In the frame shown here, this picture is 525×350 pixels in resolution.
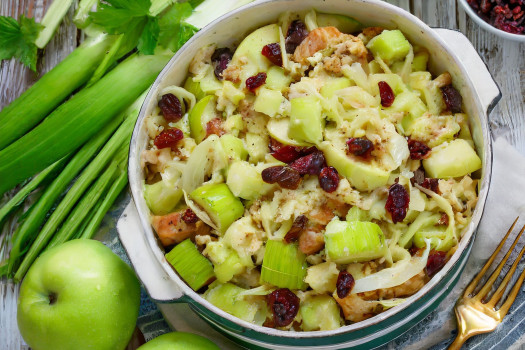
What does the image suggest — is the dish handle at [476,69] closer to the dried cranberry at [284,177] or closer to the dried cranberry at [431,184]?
the dried cranberry at [431,184]

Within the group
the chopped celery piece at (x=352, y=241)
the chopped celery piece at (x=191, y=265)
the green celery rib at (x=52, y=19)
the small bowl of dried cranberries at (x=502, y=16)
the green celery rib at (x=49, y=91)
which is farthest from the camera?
the green celery rib at (x=52, y=19)

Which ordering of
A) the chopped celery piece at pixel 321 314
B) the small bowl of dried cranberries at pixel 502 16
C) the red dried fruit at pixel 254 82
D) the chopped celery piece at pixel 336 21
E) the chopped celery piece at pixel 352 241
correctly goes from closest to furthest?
1. the chopped celery piece at pixel 352 241
2. the chopped celery piece at pixel 321 314
3. the red dried fruit at pixel 254 82
4. the chopped celery piece at pixel 336 21
5. the small bowl of dried cranberries at pixel 502 16

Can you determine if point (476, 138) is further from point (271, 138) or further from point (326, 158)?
point (271, 138)

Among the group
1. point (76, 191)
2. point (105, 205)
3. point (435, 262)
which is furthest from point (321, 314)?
point (76, 191)

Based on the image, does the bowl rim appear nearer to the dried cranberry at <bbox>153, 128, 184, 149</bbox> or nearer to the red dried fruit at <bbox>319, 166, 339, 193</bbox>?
the dried cranberry at <bbox>153, 128, 184, 149</bbox>

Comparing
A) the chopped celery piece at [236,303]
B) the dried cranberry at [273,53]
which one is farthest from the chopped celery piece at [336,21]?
the chopped celery piece at [236,303]

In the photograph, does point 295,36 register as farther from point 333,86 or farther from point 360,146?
point 360,146

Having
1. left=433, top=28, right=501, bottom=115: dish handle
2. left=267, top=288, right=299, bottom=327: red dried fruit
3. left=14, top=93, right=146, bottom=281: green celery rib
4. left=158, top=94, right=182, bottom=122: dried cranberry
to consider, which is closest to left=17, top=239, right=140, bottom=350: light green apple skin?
left=14, top=93, right=146, bottom=281: green celery rib
